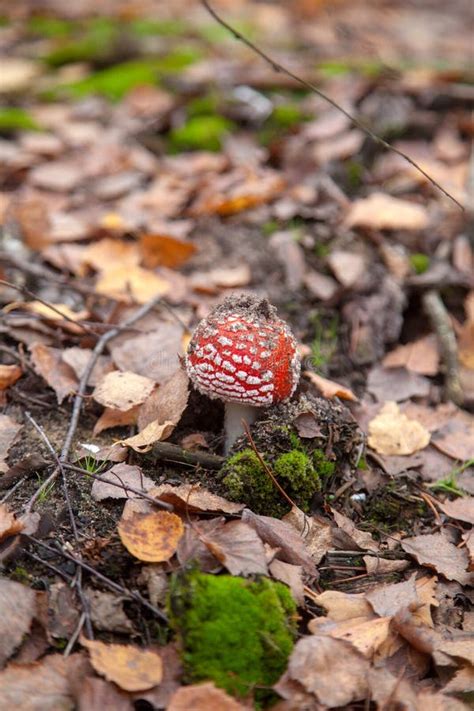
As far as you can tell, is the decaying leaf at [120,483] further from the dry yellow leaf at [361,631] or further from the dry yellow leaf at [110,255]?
the dry yellow leaf at [110,255]

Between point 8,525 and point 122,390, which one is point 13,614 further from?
point 122,390

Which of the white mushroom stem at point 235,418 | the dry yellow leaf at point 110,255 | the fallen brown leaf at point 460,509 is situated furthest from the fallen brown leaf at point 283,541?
the dry yellow leaf at point 110,255

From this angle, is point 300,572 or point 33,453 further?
point 33,453

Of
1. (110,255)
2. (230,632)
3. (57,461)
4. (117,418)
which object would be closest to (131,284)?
(110,255)

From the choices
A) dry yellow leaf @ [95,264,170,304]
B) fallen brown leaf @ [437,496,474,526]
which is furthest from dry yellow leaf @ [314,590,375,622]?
dry yellow leaf @ [95,264,170,304]

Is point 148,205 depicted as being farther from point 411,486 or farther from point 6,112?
point 411,486

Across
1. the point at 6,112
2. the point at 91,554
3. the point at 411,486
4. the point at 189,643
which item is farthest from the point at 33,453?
the point at 6,112

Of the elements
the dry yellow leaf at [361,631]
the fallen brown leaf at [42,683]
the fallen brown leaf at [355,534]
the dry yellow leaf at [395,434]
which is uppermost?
the fallen brown leaf at [42,683]
